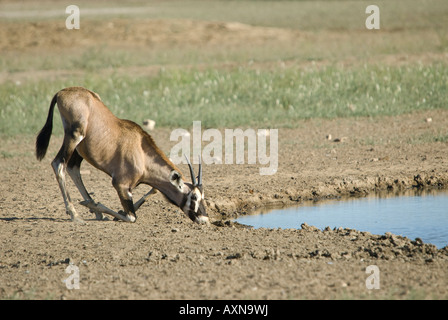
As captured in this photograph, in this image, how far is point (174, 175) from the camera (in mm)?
7277

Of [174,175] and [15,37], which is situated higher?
[15,37]

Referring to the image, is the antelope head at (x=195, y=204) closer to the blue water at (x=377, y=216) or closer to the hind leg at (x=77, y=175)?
the blue water at (x=377, y=216)

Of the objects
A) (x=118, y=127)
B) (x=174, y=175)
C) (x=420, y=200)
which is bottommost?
(x=420, y=200)

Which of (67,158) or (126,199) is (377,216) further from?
(67,158)

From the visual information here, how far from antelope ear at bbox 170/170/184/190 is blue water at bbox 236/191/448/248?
97 centimetres

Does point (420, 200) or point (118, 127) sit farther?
point (420, 200)

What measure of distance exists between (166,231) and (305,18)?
26994 mm

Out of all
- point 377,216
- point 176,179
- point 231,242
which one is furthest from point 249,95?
point 231,242

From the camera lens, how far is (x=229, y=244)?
638 centimetres

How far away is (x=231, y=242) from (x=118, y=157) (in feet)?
5.55

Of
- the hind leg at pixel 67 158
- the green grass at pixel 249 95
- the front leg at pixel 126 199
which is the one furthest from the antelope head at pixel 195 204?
the green grass at pixel 249 95

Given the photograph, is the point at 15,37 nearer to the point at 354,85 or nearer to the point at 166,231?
the point at 354,85

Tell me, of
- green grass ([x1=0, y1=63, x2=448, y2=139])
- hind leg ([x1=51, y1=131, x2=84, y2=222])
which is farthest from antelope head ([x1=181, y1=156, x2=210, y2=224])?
green grass ([x1=0, y1=63, x2=448, y2=139])
